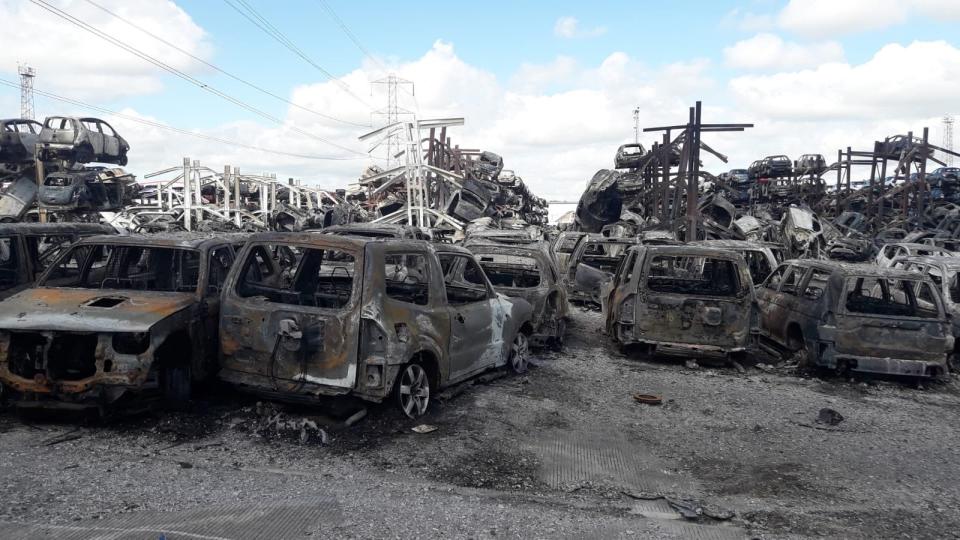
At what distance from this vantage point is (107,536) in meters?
3.54

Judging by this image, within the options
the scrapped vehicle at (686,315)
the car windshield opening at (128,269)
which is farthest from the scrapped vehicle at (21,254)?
the scrapped vehicle at (686,315)

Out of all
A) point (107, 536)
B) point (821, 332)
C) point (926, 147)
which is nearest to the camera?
point (107, 536)

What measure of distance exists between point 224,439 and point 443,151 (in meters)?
26.4

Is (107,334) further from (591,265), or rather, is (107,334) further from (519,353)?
(591,265)

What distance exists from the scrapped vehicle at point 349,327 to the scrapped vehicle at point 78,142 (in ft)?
51.4

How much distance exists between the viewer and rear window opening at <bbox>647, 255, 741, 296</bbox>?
9203 mm

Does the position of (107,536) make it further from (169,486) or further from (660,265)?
(660,265)

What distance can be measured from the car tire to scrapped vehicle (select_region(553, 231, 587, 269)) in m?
9.19

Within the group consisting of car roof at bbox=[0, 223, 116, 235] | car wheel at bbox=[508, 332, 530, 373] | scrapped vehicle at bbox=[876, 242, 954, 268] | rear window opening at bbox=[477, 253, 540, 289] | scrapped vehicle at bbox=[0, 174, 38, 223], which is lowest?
car wheel at bbox=[508, 332, 530, 373]

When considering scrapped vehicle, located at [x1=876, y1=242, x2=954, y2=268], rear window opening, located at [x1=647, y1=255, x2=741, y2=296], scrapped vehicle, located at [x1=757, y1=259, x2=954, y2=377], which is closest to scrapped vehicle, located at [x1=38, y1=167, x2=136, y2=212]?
rear window opening, located at [x1=647, y1=255, x2=741, y2=296]

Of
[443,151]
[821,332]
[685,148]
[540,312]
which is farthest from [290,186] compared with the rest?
[821,332]

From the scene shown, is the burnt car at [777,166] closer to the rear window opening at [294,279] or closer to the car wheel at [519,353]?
the car wheel at [519,353]

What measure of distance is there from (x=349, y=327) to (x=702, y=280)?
23.0ft

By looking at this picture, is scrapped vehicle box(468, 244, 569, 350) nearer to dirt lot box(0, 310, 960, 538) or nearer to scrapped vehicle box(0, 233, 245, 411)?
dirt lot box(0, 310, 960, 538)
